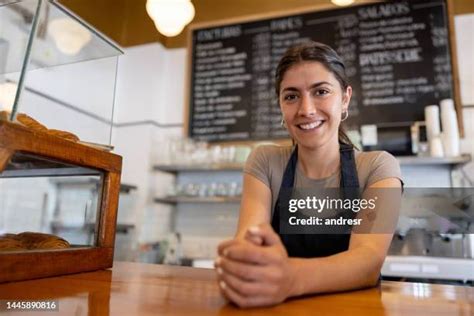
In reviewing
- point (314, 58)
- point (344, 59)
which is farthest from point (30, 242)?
point (344, 59)

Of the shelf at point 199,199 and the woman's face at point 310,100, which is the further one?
the shelf at point 199,199

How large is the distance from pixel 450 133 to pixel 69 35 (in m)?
2.07

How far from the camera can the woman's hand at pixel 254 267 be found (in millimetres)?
440

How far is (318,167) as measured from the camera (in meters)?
1.04

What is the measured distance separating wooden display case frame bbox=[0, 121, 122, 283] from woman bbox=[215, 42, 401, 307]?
0.30 meters

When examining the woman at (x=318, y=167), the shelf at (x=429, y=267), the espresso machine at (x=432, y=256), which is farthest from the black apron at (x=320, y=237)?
the shelf at (x=429, y=267)

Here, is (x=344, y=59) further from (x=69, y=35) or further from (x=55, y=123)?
(x=55, y=123)

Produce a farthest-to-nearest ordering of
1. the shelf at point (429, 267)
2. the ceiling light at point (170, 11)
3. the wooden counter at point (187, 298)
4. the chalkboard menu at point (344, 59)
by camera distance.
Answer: the chalkboard menu at point (344, 59) < the shelf at point (429, 267) < the ceiling light at point (170, 11) < the wooden counter at point (187, 298)

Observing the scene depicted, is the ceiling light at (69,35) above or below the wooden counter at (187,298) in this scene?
above

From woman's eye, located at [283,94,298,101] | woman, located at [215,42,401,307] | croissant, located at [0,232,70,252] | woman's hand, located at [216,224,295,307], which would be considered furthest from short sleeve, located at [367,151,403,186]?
croissant, located at [0,232,70,252]

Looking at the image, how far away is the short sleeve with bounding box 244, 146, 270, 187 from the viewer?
1006mm

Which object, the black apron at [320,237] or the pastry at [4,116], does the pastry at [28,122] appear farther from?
the black apron at [320,237]

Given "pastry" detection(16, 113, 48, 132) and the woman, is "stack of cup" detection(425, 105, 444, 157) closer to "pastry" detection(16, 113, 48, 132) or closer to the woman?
the woman

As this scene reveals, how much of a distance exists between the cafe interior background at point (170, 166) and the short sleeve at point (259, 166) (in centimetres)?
46
